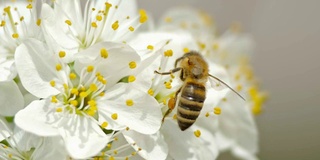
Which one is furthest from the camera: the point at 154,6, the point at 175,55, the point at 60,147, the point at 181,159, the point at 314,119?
the point at 314,119

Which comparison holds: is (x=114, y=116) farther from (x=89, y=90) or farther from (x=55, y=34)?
(x=55, y=34)

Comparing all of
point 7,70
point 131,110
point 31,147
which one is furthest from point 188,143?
point 7,70

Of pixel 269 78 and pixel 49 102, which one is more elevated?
pixel 269 78

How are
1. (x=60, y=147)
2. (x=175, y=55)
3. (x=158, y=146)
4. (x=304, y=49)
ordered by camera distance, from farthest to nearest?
(x=304, y=49), (x=175, y=55), (x=158, y=146), (x=60, y=147)

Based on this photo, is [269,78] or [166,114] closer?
[166,114]

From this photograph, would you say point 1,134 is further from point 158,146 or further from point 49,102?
point 158,146

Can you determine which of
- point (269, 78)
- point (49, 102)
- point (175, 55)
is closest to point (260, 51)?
point (269, 78)

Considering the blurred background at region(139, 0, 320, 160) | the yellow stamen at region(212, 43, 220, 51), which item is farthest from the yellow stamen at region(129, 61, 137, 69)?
the blurred background at region(139, 0, 320, 160)

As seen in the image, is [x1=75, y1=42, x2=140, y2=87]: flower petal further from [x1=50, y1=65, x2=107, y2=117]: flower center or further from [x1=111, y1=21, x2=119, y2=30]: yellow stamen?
[x1=111, y1=21, x2=119, y2=30]: yellow stamen
